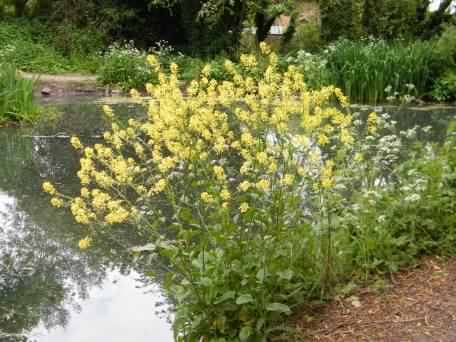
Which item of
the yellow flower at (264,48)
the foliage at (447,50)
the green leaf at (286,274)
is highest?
the foliage at (447,50)

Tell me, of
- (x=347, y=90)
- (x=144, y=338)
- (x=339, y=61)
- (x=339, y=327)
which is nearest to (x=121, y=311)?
(x=144, y=338)

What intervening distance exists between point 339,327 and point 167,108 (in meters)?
1.28

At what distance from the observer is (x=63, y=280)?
3875mm

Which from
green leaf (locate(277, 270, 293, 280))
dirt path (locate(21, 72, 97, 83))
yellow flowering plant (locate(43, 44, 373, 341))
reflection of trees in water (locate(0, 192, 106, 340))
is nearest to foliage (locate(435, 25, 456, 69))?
dirt path (locate(21, 72, 97, 83))

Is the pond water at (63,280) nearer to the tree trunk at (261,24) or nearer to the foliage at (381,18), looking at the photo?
the tree trunk at (261,24)

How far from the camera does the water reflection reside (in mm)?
3312

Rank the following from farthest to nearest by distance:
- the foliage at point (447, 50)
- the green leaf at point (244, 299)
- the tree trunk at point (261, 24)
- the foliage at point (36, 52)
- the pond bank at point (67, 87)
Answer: the tree trunk at point (261, 24) → the foliage at point (36, 52) → the pond bank at point (67, 87) → the foliage at point (447, 50) → the green leaf at point (244, 299)

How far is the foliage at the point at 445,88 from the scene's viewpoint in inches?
400

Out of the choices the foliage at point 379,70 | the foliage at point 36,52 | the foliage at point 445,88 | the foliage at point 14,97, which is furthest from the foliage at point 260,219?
the foliage at point 36,52

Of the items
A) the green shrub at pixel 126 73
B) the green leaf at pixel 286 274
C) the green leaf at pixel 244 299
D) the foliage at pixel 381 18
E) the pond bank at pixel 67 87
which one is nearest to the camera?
the green leaf at pixel 244 299

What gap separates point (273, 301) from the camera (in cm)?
279

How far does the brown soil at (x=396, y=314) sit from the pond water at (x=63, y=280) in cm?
87

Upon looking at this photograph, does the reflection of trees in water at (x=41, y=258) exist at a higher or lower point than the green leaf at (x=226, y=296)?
lower

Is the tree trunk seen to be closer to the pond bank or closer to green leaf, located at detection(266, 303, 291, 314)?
the pond bank
